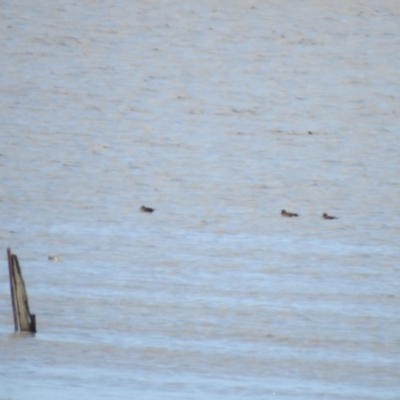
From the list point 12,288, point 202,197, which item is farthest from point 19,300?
point 202,197

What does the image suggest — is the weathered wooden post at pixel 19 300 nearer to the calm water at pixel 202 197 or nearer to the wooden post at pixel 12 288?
the wooden post at pixel 12 288

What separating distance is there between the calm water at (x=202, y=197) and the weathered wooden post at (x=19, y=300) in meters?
0.16

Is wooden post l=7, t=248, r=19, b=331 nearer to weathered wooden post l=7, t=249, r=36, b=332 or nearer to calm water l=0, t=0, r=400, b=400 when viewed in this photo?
weathered wooden post l=7, t=249, r=36, b=332

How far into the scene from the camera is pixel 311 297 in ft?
38.9

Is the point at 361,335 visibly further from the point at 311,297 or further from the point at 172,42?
the point at 172,42

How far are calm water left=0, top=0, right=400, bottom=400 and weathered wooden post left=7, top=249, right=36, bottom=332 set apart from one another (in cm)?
16

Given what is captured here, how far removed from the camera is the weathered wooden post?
9914 millimetres

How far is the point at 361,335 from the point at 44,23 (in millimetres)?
9448

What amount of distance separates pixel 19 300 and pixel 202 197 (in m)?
4.68

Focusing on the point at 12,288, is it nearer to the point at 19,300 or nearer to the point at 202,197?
the point at 19,300

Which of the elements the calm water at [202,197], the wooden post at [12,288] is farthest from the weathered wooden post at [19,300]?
the calm water at [202,197]

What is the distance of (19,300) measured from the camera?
32.9 feet

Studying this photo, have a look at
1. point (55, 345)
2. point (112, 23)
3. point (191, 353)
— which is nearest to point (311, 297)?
point (191, 353)

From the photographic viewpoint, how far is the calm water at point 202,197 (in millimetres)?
9953
